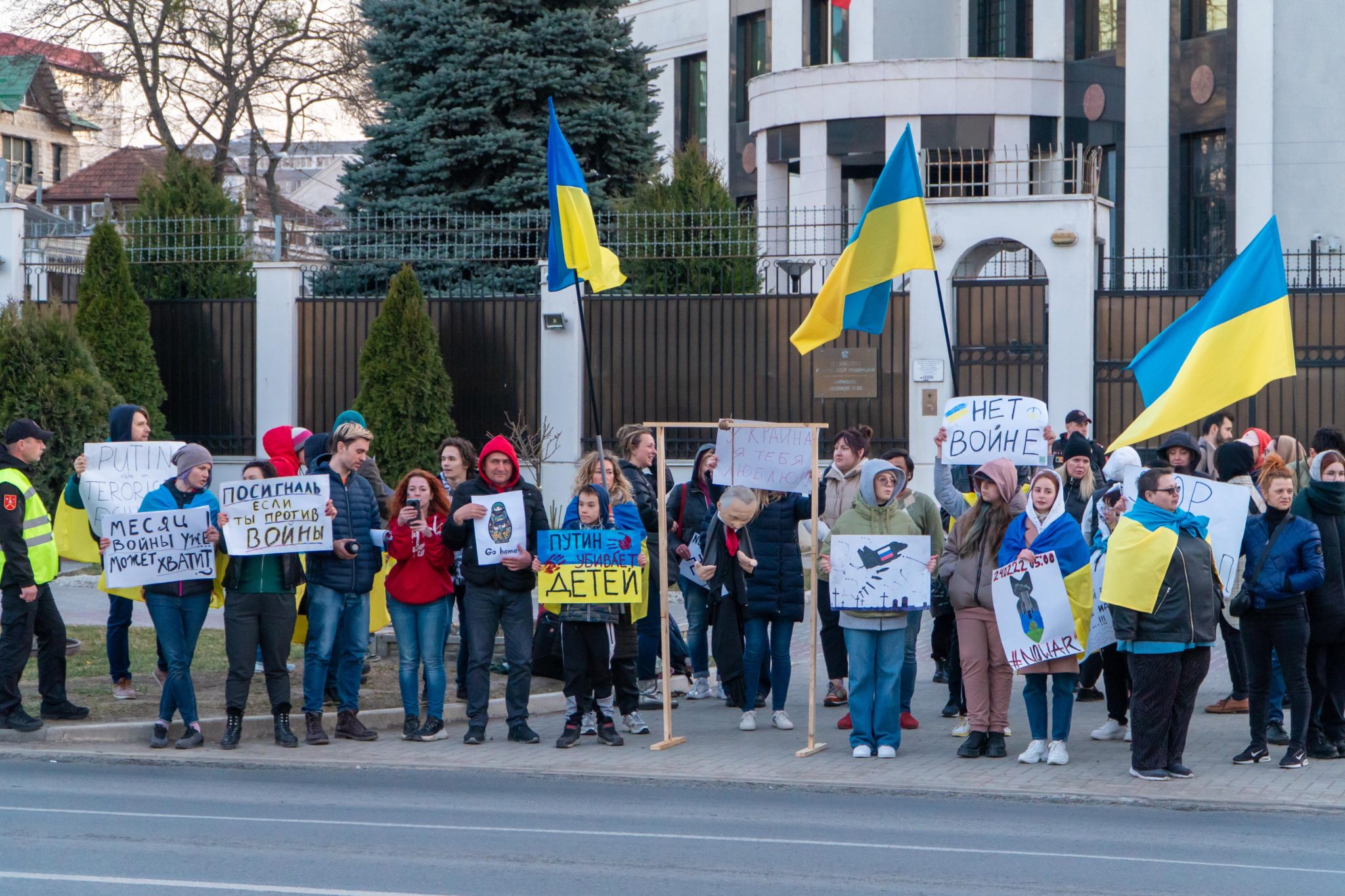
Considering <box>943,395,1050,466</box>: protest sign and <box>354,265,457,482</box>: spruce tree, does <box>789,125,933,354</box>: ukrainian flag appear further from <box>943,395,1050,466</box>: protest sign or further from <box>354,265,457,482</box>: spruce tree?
<box>354,265,457,482</box>: spruce tree

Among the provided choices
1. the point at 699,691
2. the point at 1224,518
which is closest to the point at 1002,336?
the point at 699,691

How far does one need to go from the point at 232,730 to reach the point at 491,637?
1.72 m

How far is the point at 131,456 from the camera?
11.3m

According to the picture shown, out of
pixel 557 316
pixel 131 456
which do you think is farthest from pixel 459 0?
pixel 131 456

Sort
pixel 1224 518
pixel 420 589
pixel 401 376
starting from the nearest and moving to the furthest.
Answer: pixel 1224 518 < pixel 420 589 < pixel 401 376

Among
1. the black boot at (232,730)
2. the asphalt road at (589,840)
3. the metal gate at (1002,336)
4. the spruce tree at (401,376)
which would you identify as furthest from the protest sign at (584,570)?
the spruce tree at (401,376)

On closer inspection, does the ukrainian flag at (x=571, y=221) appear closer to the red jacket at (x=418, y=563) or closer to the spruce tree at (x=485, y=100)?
the red jacket at (x=418, y=563)

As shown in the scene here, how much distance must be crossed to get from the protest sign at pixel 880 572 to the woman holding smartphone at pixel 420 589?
8.27ft

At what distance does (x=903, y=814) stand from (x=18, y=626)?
18.7 feet

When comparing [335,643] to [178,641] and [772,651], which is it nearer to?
[178,641]

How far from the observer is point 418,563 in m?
10.0

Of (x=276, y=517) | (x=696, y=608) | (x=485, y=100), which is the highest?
(x=485, y=100)

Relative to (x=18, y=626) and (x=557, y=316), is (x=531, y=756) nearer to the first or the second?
Answer: (x=18, y=626)

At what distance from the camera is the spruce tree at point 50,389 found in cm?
1894
